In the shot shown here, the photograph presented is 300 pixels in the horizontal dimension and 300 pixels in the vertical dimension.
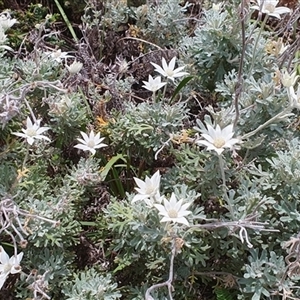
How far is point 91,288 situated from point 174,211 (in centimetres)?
35

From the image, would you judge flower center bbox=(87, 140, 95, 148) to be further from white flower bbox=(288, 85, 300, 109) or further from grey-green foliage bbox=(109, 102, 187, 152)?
white flower bbox=(288, 85, 300, 109)

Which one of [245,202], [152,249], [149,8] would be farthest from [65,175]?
[149,8]

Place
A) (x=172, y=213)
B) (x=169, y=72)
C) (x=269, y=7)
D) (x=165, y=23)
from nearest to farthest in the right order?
(x=172, y=213) → (x=269, y=7) → (x=169, y=72) → (x=165, y=23)

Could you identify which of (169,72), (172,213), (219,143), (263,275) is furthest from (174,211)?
(169,72)

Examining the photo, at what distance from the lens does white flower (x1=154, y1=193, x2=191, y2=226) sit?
1488 millimetres

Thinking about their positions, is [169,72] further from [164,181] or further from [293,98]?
[293,98]

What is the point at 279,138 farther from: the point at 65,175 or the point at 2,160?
the point at 2,160

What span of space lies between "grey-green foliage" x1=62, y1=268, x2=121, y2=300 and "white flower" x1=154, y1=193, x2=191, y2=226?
11.5 inches

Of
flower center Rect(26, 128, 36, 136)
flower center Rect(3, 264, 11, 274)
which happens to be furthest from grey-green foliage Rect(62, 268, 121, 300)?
flower center Rect(26, 128, 36, 136)

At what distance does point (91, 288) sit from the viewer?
164 cm

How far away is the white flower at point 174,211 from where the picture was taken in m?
1.49

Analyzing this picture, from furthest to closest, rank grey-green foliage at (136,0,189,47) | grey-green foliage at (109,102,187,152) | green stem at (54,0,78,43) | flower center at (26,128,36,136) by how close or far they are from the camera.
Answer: green stem at (54,0,78,43) → grey-green foliage at (136,0,189,47) → grey-green foliage at (109,102,187,152) → flower center at (26,128,36,136)

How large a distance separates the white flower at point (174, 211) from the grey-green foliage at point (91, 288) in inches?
11.5

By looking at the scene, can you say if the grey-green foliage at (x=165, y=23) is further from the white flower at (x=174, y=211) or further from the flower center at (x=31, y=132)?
the white flower at (x=174, y=211)
